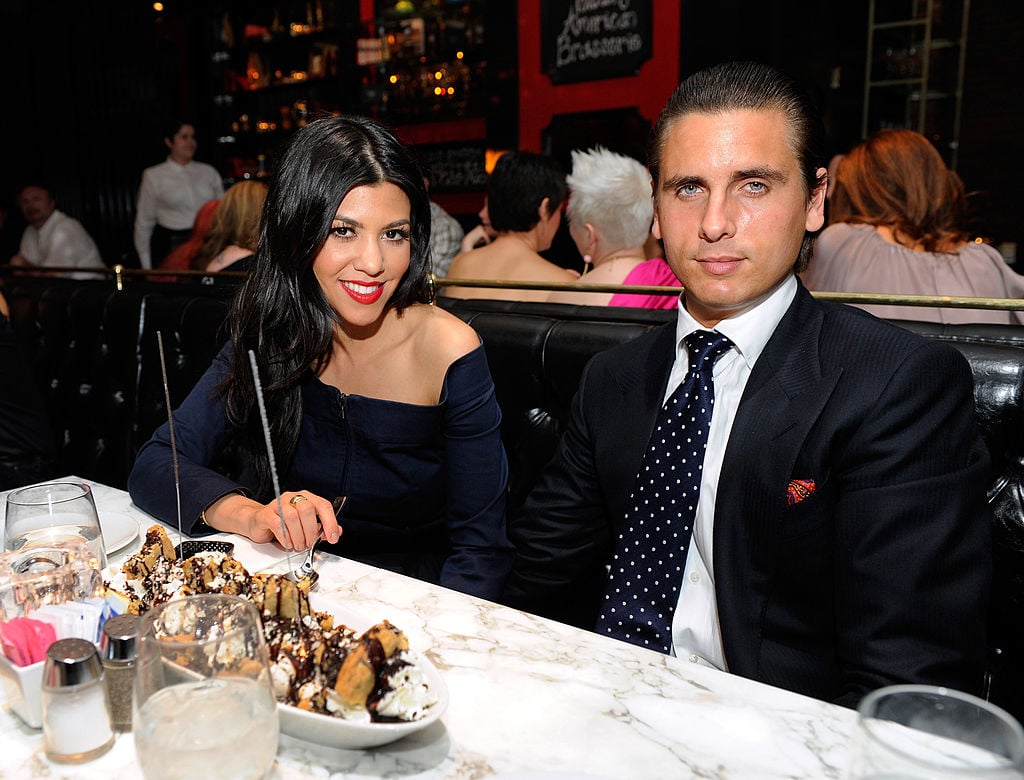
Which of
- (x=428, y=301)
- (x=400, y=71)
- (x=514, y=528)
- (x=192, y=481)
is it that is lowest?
(x=514, y=528)

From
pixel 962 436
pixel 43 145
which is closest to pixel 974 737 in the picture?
pixel 962 436

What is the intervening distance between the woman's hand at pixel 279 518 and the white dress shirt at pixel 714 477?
23.1 inches

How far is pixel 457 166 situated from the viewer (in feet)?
22.2

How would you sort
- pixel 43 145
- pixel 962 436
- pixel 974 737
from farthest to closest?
pixel 43 145
pixel 962 436
pixel 974 737

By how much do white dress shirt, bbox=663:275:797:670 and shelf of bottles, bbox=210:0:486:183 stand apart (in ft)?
16.5

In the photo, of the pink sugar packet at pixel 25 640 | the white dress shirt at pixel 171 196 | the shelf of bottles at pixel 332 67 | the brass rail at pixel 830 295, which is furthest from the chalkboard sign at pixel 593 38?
the pink sugar packet at pixel 25 640

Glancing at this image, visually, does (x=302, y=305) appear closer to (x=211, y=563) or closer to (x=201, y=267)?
(x=211, y=563)

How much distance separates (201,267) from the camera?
4.36 meters

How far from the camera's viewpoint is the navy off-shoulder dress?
178 centimetres

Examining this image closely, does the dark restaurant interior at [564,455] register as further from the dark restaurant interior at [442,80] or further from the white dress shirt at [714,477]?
the dark restaurant interior at [442,80]

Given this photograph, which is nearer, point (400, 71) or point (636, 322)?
point (636, 322)

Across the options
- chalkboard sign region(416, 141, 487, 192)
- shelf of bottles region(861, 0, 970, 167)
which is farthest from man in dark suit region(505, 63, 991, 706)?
chalkboard sign region(416, 141, 487, 192)

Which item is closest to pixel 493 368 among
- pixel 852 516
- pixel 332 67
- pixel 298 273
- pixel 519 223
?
pixel 298 273

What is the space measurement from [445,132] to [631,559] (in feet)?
19.4
